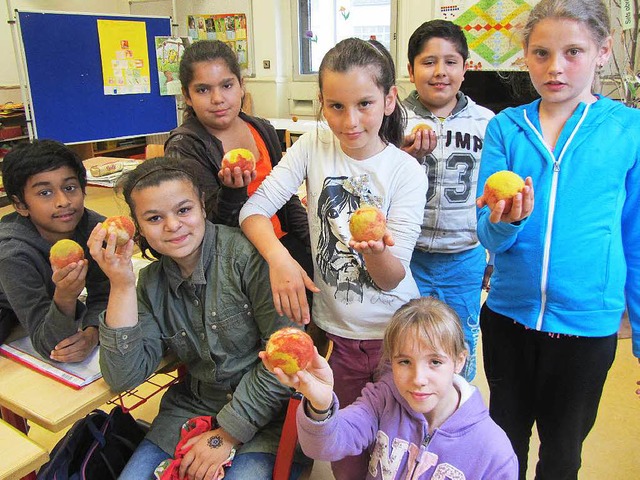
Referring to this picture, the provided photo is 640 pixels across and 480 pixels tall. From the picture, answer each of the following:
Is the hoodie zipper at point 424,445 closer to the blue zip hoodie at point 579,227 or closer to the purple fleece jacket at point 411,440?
the purple fleece jacket at point 411,440

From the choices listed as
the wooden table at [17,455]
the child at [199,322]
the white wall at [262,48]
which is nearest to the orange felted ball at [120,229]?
the child at [199,322]

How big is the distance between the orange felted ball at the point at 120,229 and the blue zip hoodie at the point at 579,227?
0.89 meters

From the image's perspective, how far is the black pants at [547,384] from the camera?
1340 millimetres

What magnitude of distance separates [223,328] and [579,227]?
3.16 ft

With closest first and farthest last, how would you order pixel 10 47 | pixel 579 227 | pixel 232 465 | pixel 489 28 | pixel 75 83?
pixel 579 227, pixel 232 465, pixel 489 28, pixel 75 83, pixel 10 47

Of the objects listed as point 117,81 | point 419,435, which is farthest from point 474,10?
point 419,435

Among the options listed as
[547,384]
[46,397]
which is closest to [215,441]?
[46,397]

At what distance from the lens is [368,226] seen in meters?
1.19

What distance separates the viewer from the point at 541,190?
1295 mm

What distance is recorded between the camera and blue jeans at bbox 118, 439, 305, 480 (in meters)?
1.36

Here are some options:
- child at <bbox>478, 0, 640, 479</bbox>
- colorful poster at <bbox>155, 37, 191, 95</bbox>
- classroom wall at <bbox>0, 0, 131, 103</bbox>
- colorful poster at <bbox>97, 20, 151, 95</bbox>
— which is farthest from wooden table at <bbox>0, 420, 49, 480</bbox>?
classroom wall at <bbox>0, 0, 131, 103</bbox>

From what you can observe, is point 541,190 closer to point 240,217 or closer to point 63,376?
point 240,217

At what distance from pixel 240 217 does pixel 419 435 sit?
744mm

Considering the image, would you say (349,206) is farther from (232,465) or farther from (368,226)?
(232,465)
